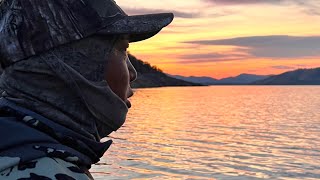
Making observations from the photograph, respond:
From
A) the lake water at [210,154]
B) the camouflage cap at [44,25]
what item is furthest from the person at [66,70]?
the lake water at [210,154]

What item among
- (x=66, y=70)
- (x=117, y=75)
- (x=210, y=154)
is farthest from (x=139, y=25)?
(x=210, y=154)

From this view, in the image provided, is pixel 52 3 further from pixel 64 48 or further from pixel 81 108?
pixel 81 108

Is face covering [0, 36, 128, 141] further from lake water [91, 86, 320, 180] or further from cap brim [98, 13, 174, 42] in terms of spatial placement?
lake water [91, 86, 320, 180]

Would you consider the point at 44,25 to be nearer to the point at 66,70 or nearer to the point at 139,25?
the point at 66,70

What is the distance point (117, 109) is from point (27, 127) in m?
0.51

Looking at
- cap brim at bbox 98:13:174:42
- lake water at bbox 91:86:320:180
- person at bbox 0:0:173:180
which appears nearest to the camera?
person at bbox 0:0:173:180

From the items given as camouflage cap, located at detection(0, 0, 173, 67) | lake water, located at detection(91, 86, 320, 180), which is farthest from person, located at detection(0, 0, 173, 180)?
lake water, located at detection(91, 86, 320, 180)

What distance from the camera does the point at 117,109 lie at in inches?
85.8

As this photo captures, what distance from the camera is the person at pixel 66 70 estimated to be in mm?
1905

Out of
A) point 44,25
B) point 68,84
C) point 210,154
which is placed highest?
point 44,25

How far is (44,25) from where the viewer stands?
1949 mm

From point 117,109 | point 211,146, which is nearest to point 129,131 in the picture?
point 211,146

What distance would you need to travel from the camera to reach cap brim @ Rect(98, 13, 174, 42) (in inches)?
81.6

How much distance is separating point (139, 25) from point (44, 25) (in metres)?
0.42
